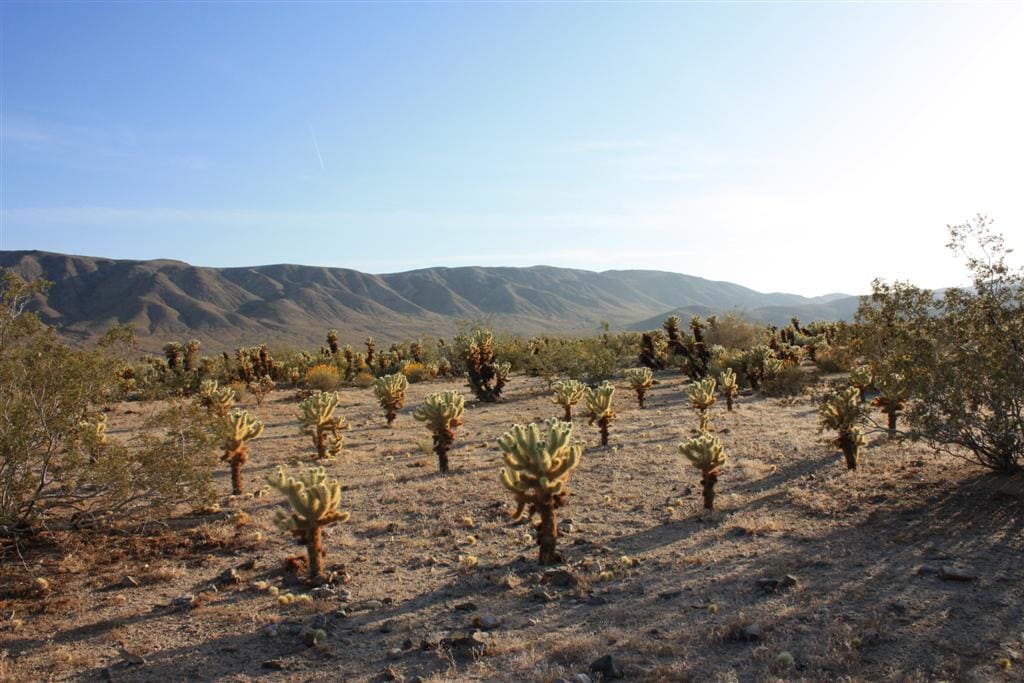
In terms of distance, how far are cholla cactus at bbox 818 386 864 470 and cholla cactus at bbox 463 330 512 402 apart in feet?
47.9

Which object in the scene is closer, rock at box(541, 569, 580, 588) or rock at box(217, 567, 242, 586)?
rock at box(541, 569, 580, 588)

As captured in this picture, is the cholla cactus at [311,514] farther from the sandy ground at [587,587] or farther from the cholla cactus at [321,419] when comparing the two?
the cholla cactus at [321,419]

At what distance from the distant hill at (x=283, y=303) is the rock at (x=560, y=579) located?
68012 mm

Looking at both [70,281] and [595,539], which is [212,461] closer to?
[595,539]

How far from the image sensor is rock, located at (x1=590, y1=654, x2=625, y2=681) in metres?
5.36

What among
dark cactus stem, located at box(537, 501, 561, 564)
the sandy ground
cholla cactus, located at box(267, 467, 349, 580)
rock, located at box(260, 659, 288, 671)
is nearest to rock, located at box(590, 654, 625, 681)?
the sandy ground

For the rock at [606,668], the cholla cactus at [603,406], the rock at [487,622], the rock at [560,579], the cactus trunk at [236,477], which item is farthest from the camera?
the cholla cactus at [603,406]

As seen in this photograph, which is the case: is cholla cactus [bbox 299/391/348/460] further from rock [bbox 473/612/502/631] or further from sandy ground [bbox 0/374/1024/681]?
rock [bbox 473/612/502/631]

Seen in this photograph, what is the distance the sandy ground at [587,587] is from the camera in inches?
223

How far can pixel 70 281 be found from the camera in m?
116

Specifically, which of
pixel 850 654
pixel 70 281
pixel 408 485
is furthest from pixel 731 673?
pixel 70 281

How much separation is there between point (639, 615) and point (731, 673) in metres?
1.43

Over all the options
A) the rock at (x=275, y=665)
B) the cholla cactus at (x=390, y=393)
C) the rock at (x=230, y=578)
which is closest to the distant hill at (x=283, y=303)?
the cholla cactus at (x=390, y=393)

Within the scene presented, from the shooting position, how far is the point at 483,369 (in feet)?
80.3
